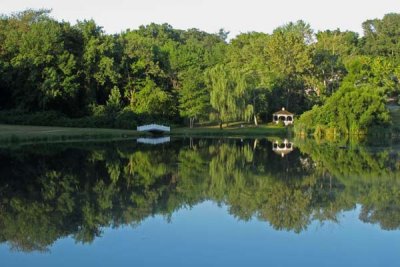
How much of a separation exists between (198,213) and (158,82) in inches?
1847

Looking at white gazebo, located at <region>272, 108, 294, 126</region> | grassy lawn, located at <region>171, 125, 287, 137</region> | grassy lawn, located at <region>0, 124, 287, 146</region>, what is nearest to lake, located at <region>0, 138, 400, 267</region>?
grassy lawn, located at <region>0, 124, 287, 146</region>

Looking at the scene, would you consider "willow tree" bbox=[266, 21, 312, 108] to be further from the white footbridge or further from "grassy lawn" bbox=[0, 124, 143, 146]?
"grassy lawn" bbox=[0, 124, 143, 146]

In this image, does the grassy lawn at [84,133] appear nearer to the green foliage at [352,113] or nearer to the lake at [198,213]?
the green foliage at [352,113]

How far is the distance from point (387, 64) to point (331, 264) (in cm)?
5827

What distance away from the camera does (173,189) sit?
16.3 meters

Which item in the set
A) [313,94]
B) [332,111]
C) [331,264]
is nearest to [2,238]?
[331,264]

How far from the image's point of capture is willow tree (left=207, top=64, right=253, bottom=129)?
4984 cm

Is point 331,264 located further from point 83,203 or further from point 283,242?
point 83,203

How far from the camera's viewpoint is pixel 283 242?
10.2m

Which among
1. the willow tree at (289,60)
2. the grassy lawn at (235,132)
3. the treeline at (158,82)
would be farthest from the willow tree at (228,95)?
the willow tree at (289,60)

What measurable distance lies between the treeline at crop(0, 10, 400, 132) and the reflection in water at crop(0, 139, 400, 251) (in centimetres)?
2310

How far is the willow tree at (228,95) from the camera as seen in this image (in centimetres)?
4984

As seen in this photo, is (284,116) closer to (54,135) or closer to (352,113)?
(352,113)

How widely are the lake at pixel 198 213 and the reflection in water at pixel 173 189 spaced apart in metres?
0.04
